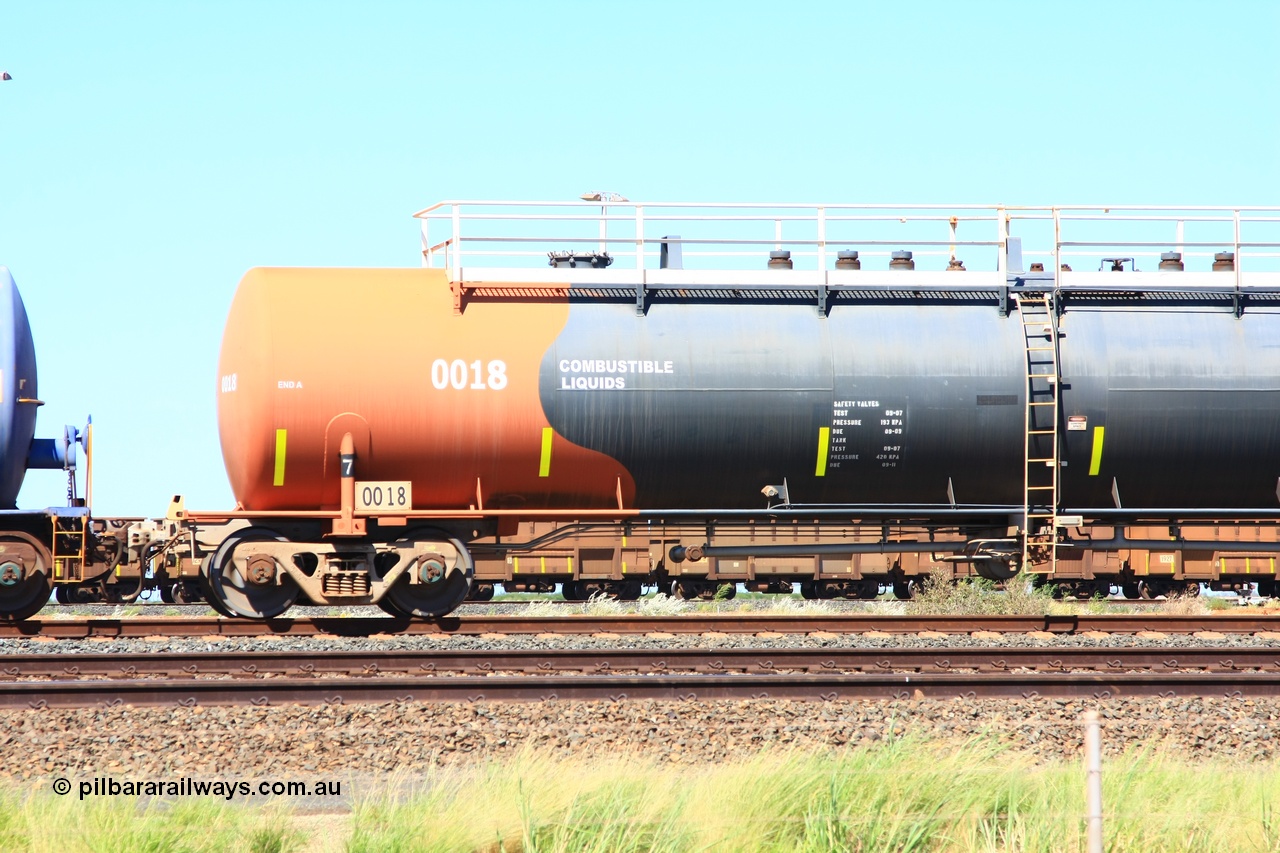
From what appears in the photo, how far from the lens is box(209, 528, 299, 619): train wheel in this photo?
1415 centimetres

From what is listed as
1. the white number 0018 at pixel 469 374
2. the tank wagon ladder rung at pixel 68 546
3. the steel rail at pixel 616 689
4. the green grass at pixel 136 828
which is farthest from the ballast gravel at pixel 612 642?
the green grass at pixel 136 828

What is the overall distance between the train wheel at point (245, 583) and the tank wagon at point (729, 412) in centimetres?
3

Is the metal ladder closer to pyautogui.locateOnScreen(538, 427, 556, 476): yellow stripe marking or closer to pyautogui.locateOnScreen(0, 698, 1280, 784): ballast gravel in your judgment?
pyautogui.locateOnScreen(0, 698, 1280, 784): ballast gravel

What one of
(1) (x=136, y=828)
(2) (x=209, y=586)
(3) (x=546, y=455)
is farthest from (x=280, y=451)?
(1) (x=136, y=828)

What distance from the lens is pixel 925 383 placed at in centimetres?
1485

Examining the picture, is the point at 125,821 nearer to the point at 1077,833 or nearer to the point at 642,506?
the point at 1077,833

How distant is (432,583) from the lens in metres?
14.6

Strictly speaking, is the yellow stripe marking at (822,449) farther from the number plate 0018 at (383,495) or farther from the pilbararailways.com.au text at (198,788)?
the pilbararailways.com.au text at (198,788)

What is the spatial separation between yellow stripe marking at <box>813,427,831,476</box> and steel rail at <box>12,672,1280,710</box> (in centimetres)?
452

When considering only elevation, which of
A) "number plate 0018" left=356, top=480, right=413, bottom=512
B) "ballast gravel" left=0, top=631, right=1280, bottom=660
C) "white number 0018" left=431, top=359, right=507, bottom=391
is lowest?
"ballast gravel" left=0, top=631, right=1280, bottom=660

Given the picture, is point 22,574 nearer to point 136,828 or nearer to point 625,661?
point 625,661

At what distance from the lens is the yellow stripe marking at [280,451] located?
1412 cm

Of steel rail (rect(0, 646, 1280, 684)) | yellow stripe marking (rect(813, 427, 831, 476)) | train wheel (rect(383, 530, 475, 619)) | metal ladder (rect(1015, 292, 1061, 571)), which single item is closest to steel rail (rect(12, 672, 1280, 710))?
steel rail (rect(0, 646, 1280, 684))

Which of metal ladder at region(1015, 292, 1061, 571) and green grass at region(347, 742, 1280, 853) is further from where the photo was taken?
metal ladder at region(1015, 292, 1061, 571)
